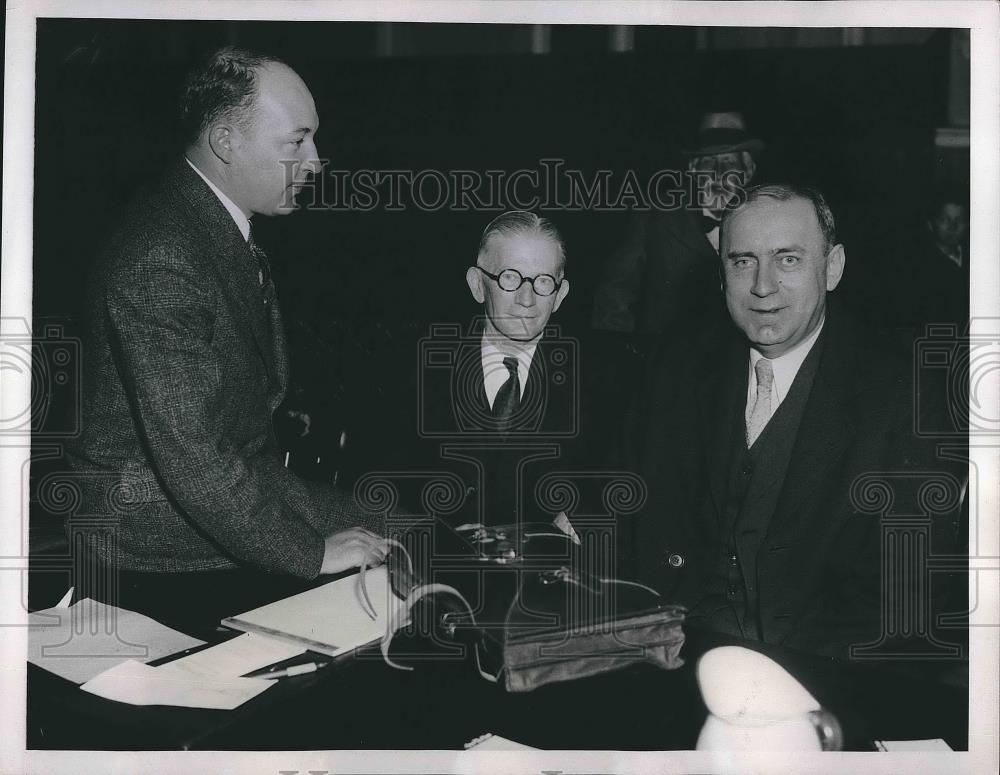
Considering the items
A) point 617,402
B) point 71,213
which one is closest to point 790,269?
point 617,402

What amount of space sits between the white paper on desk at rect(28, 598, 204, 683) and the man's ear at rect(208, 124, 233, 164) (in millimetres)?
844

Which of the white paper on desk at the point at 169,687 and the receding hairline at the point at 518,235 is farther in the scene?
the receding hairline at the point at 518,235

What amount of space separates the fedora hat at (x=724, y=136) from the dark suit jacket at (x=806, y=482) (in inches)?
13.1

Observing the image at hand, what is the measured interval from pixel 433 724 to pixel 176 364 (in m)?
0.78

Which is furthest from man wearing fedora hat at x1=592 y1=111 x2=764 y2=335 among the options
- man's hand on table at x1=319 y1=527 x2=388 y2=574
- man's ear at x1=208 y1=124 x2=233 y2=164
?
man's ear at x1=208 y1=124 x2=233 y2=164

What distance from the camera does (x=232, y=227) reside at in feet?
5.47

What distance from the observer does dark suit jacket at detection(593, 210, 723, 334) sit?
1688 mm

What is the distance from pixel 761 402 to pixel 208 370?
3.27 ft

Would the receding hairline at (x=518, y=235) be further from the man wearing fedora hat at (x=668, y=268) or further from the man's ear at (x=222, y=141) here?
the man's ear at (x=222, y=141)

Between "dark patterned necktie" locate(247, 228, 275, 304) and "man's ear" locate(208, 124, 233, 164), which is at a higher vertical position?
"man's ear" locate(208, 124, 233, 164)

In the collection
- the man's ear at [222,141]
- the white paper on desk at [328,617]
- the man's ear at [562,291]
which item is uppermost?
the man's ear at [222,141]

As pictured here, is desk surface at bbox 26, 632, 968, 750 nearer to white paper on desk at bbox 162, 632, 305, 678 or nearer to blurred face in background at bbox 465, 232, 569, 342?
white paper on desk at bbox 162, 632, 305, 678

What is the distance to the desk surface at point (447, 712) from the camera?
5.24 ft

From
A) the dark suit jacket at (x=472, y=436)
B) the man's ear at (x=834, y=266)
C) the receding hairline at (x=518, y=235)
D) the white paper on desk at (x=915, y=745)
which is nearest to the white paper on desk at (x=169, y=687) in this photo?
the dark suit jacket at (x=472, y=436)
